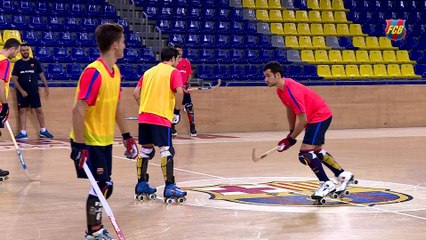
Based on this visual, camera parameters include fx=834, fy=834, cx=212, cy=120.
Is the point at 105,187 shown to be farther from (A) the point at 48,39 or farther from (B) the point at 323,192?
(A) the point at 48,39

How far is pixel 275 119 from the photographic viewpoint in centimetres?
2419

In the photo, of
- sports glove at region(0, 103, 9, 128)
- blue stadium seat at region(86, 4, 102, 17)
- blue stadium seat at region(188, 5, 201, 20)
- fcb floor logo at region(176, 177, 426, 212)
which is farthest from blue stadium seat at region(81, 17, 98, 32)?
fcb floor logo at region(176, 177, 426, 212)

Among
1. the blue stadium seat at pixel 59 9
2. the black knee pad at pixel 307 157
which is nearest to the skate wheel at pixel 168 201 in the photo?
the black knee pad at pixel 307 157

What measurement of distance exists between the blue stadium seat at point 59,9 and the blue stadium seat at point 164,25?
2972 mm

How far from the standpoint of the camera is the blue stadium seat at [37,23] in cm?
2339

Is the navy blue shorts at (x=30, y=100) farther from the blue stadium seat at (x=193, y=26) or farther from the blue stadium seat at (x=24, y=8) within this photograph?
the blue stadium seat at (x=193, y=26)

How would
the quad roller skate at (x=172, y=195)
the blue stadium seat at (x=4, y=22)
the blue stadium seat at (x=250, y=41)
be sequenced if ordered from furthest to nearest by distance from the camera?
the blue stadium seat at (x=250, y=41), the blue stadium seat at (x=4, y=22), the quad roller skate at (x=172, y=195)

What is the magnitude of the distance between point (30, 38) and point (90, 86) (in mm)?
15996

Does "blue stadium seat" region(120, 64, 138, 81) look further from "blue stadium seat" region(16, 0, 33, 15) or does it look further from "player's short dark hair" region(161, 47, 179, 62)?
"player's short dark hair" region(161, 47, 179, 62)

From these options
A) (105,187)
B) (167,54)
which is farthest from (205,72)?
(105,187)

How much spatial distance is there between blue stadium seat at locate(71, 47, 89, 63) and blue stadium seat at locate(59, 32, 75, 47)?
0.89 ft

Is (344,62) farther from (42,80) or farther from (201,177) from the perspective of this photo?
(201,177)

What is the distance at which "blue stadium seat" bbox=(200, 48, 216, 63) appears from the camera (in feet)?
83.5

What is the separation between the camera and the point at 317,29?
2900 cm
